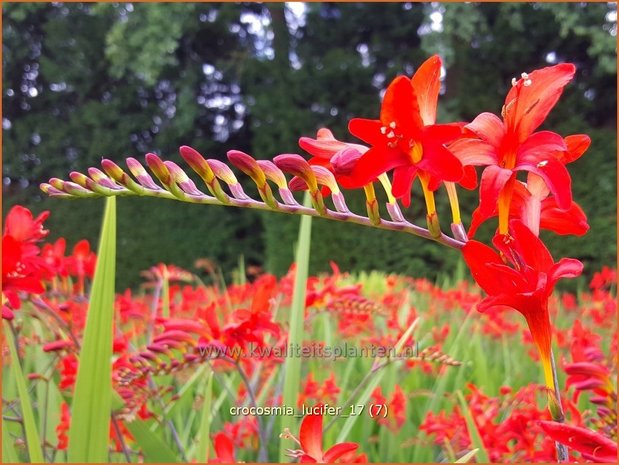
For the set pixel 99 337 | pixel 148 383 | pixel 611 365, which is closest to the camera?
pixel 99 337

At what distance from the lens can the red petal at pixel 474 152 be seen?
0.38 m

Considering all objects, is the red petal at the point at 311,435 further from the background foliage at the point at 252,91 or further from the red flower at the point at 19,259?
the background foliage at the point at 252,91

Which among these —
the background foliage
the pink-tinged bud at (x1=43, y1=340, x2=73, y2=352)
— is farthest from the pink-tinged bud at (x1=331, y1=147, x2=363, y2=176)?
the background foliage

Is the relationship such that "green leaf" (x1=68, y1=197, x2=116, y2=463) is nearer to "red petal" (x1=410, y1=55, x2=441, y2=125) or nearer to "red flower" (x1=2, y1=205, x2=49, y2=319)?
"red flower" (x1=2, y1=205, x2=49, y2=319)

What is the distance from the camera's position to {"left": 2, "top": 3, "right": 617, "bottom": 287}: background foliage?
4.49 metres

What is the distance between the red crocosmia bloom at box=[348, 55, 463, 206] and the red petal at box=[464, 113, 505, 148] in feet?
0.06

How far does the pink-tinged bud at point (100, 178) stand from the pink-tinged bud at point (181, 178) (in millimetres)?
43

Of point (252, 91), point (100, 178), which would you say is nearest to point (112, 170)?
point (100, 178)

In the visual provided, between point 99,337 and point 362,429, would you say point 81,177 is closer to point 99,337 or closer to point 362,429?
point 99,337

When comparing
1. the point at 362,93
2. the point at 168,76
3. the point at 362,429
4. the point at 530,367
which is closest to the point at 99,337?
the point at 362,429

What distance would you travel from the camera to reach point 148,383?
0.83m

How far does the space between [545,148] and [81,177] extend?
328 millimetres

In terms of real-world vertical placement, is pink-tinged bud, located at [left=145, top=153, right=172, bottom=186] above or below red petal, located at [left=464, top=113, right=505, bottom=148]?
below

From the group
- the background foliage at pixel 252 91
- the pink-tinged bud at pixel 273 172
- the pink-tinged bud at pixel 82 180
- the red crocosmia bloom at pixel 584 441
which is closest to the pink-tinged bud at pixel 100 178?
the pink-tinged bud at pixel 82 180
